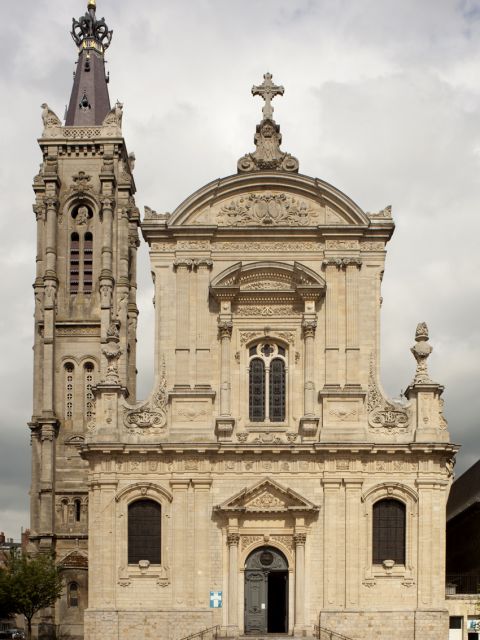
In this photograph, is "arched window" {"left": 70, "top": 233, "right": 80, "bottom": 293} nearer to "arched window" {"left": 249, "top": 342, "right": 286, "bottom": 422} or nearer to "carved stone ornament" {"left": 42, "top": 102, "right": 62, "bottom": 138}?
"carved stone ornament" {"left": 42, "top": 102, "right": 62, "bottom": 138}

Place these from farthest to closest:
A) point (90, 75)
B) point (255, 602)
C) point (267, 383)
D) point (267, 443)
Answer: point (90, 75) → point (267, 383) → point (267, 443) → point (255, 602)

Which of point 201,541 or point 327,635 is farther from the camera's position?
point 201,541

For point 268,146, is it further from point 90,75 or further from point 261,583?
point 90,75

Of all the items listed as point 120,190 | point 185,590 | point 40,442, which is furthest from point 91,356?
point 185,590

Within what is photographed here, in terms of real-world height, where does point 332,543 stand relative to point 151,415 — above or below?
below

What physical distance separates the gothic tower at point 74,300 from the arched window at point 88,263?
52 mm

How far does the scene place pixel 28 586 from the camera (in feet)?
172

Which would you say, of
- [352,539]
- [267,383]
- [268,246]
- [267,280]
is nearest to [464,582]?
[352,539]

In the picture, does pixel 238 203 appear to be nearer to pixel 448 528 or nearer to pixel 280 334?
pixel 280 334

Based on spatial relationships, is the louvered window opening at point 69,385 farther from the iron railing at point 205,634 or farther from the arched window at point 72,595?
the iron railing at point 205,634

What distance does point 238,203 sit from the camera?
148 ft

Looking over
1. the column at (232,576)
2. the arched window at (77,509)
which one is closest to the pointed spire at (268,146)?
the column at (232,576)

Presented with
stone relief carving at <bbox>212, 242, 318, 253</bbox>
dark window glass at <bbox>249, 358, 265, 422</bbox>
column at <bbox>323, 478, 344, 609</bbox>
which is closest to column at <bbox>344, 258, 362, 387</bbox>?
stone relief carving at <bbox>212, 242, 318, 253</bbox>

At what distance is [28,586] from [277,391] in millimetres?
15567
